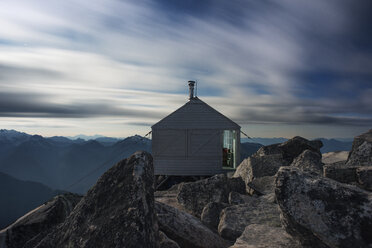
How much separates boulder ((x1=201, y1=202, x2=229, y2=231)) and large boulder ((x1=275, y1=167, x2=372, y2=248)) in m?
2.02

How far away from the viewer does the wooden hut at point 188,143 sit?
17.9 metres

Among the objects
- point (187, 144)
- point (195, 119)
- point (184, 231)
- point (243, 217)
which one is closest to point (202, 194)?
point (243, 217)

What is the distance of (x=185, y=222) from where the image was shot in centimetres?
445

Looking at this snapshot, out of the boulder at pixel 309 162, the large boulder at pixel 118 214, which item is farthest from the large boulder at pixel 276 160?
the large boulder at pixel 118 214

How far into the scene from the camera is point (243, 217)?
16.7 feet

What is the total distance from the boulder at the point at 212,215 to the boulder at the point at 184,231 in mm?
707

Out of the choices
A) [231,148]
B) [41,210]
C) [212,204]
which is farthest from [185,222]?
[231,148]

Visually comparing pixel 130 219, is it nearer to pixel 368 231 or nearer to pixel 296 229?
pixel 296 229

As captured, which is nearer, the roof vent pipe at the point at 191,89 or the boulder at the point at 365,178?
the boulder at the point at 365,178

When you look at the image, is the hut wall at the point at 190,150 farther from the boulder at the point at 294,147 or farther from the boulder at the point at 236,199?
the boulder at the point at 236,199

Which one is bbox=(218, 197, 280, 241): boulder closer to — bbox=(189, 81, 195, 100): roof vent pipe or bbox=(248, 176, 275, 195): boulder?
bbox=(248, 176, 275, 195): boulder

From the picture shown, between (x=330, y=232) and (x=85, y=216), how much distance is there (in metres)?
2.71

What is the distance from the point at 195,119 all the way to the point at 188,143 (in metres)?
1.50

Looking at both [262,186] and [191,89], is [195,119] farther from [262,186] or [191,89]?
[262,186]
